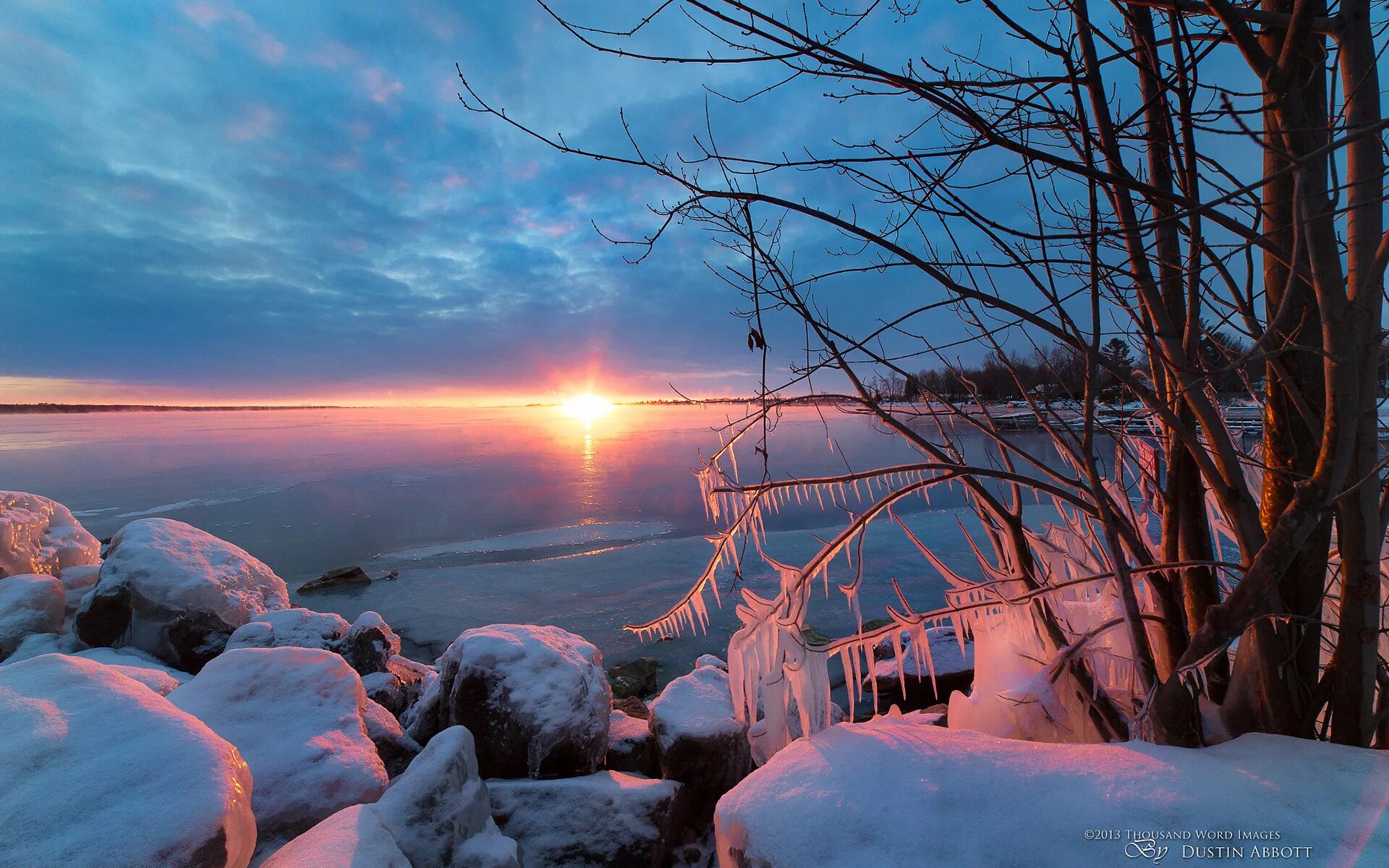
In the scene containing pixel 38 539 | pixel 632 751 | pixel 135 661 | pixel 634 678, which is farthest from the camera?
pixel 38 539

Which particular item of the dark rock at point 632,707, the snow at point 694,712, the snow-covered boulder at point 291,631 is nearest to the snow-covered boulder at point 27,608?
the snow-covered boulder at point 291,631

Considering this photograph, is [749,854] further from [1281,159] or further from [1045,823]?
[1281,159]

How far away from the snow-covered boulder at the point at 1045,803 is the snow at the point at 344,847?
1349mm

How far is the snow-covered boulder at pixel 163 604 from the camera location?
5.03 m

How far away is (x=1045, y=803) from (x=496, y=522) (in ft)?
39.2

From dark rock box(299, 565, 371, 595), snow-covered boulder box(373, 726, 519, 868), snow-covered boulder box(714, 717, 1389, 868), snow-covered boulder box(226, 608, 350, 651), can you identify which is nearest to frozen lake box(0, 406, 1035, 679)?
dark rock box(299, 565, 371, 595)

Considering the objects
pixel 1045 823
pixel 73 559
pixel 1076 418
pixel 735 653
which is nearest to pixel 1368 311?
pixel 1076 418

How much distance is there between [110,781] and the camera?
196 centimetres

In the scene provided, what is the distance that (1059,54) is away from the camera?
6.23 ft

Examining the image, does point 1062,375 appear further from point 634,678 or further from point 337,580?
point 337,580

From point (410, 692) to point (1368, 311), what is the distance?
6.28 m

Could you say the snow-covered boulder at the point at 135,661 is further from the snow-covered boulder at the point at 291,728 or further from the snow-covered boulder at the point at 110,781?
the snow-covered boulder at the point at 110,781

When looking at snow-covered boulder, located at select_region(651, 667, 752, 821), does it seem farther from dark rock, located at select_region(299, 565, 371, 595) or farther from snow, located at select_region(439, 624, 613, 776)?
dark rock, located at select_region(299, 565, 371, 595)

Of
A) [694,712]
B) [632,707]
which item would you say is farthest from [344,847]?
[632,707]
